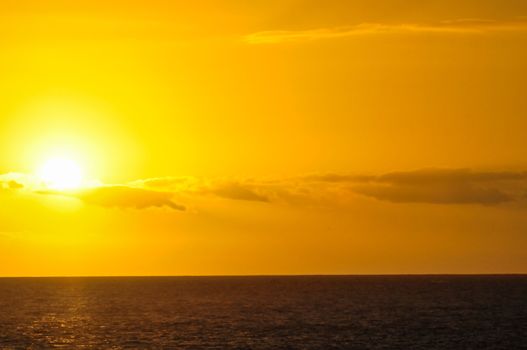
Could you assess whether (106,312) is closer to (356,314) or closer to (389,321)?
(356,314)

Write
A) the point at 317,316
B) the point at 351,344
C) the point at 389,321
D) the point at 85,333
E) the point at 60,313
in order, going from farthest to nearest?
the point at 60,313
the point at 317,316
the point at 389,321
the point at 85,333
the point at 351,344

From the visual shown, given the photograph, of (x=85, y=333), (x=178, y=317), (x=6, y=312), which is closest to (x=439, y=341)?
(x=85, y=333)

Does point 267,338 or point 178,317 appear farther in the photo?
point 178,317

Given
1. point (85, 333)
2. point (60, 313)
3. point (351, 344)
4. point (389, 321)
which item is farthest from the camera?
point (60, 313)

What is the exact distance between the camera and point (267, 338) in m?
115

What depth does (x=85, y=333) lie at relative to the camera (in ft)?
411

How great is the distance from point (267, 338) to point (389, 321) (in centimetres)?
3282

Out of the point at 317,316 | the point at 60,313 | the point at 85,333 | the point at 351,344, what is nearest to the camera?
the point at 351,344

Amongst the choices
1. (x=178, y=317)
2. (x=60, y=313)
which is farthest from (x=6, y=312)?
(x=178, y=317)

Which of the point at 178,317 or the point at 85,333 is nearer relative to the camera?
the point at 85,333

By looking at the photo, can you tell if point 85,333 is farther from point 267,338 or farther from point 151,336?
point 267,338

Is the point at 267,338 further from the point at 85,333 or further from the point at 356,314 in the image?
the point at 356,314

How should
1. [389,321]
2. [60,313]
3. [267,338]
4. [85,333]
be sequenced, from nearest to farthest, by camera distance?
[267,338]
[85,333]
[389,321]
[60,313]

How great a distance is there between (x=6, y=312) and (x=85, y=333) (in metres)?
54.4
